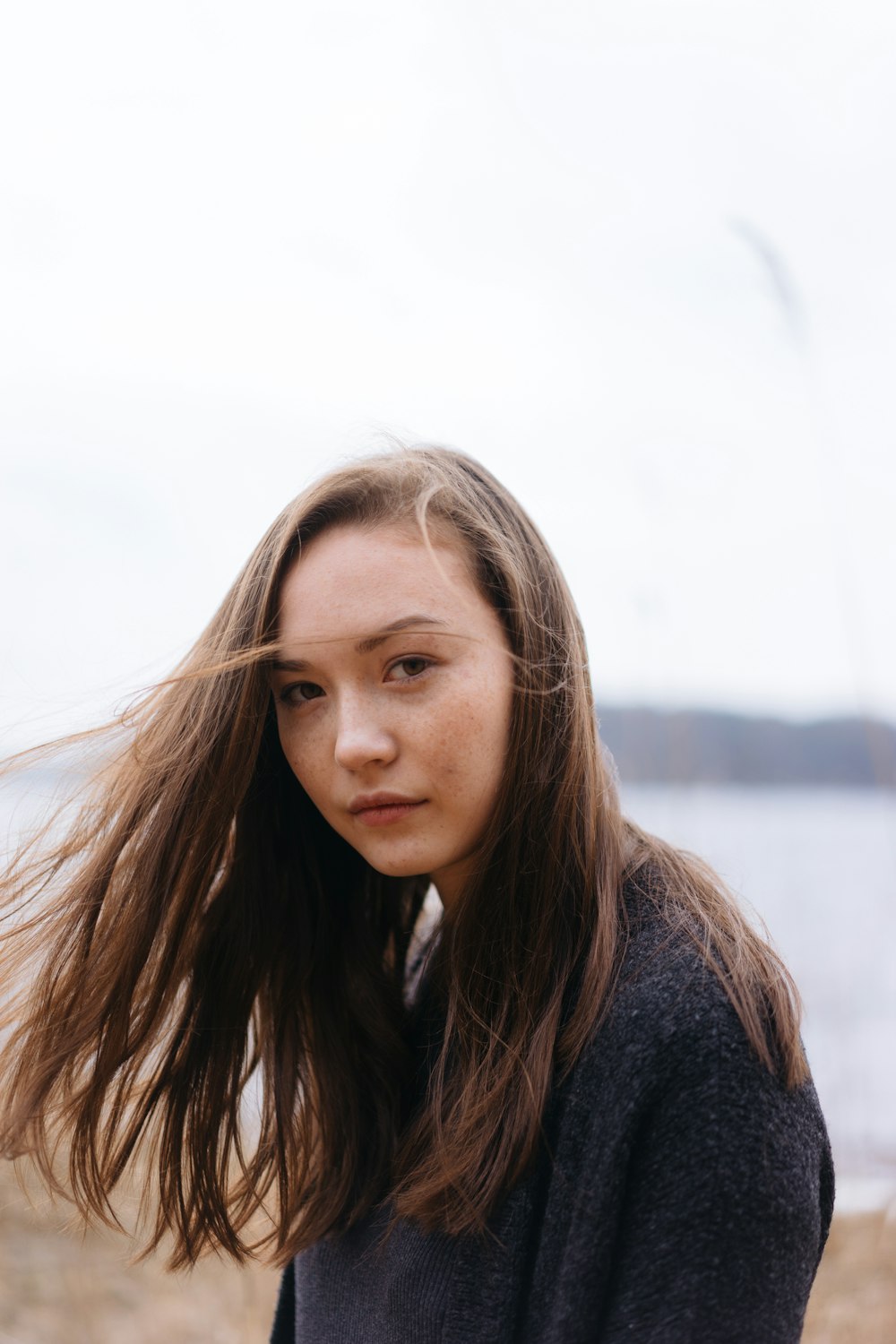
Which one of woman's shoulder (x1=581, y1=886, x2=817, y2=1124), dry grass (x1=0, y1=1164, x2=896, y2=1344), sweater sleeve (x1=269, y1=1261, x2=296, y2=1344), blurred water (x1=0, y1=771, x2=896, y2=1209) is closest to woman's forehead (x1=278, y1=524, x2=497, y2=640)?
woman's shoulder (x1=581, y1=886, x2=817, y2=1124)

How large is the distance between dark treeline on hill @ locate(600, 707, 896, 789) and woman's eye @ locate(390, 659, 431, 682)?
1.29 meters

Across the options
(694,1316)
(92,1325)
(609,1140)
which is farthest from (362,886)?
(92,1325)

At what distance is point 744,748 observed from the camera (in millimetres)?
4004

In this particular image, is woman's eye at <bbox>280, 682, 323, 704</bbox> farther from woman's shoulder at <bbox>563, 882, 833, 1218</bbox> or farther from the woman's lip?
woman's shoulder at <bbox>563, 882, 833, 1218</bbox>

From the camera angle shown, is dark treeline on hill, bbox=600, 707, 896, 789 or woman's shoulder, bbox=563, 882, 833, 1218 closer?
woman's shoulder, bbox=563, 882, 833, 1218

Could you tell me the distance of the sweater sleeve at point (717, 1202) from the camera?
3.05 ft

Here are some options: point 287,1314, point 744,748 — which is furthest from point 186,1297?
point 744,748

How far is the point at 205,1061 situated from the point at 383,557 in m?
0.73

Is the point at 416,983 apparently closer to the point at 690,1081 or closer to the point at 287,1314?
the point at 287,1314

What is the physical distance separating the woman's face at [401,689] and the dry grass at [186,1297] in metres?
2.03

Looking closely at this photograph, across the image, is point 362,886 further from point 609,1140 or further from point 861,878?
point 861,878

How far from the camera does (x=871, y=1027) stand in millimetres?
3553

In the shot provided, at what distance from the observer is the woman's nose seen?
3.87 ft

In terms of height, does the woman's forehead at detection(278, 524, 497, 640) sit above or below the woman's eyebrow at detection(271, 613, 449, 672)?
above
